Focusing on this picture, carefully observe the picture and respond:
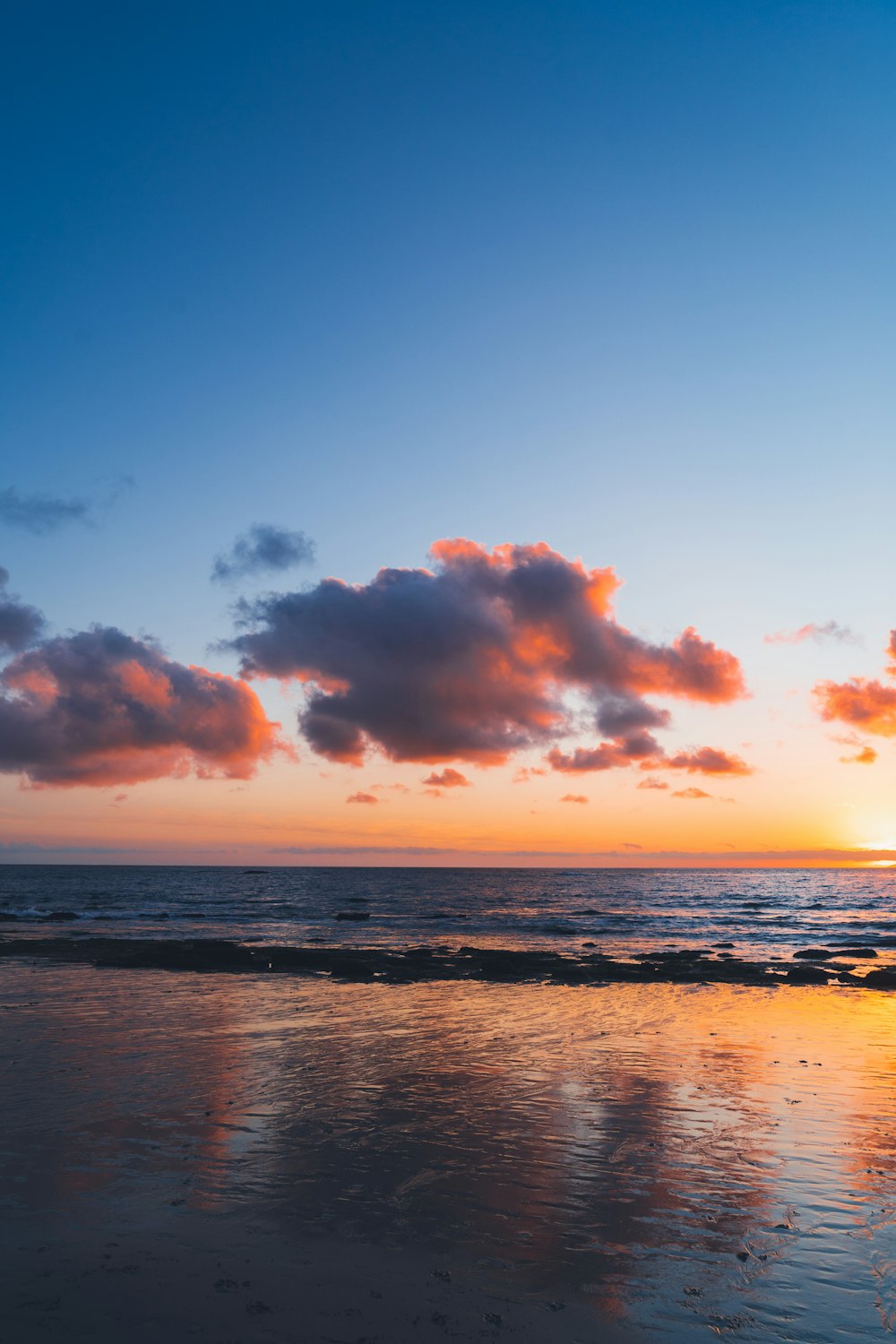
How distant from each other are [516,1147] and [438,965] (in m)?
23.5

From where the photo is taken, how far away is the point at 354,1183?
9.30m

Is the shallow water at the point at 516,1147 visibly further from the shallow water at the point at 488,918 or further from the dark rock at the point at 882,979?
the shallow water at the point at 488,918

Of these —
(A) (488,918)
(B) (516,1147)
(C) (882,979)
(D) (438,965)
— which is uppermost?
(B) (516,1147)

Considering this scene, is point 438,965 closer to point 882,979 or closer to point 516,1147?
point 882,979

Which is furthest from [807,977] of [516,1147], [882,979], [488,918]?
[488,918]

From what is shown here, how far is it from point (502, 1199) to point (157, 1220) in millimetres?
3593

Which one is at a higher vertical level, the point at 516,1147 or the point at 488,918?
the point at 516,1147

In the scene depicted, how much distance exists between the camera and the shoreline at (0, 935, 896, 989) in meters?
30.7

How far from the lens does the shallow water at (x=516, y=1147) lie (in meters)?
7.50

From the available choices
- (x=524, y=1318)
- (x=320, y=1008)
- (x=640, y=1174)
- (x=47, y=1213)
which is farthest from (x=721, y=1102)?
(x=320, y=1008)

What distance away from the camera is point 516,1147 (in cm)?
1078

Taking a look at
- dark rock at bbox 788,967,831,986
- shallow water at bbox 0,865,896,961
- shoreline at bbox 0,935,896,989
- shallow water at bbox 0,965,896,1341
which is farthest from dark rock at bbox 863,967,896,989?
shallow water at bbox 0,965,896,1341

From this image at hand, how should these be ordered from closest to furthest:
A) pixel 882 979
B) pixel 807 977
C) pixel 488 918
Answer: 1. pixel 882 979
2. pixel 807 977
3. pixel 488 918

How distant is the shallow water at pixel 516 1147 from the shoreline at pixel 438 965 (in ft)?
33.4
